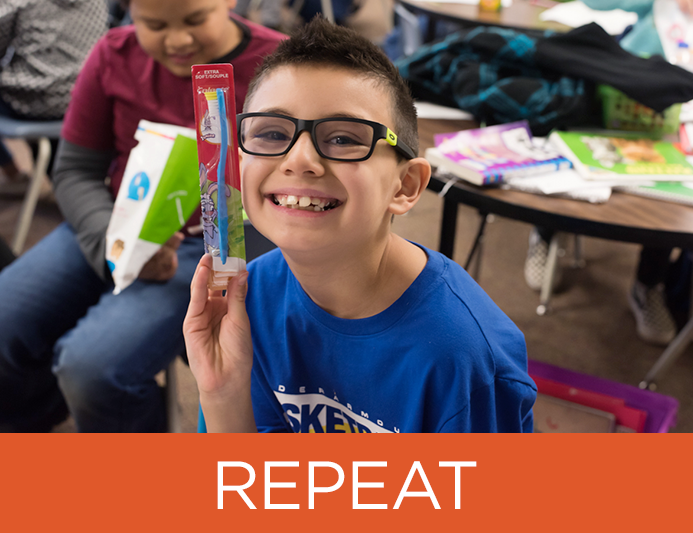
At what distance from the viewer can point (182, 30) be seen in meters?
1.12

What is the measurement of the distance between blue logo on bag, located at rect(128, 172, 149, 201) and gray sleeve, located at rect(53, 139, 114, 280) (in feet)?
0.65

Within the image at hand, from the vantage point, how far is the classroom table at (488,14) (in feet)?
7.43

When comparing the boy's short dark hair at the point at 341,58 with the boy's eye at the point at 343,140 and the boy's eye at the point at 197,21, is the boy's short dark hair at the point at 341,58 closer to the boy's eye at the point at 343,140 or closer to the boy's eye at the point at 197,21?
the boy's eye at the point at 343,140

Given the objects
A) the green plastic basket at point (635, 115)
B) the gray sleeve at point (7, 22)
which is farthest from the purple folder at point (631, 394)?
the gray sleeve at point (7, 22)

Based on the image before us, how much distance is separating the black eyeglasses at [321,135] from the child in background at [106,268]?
53 centimetres

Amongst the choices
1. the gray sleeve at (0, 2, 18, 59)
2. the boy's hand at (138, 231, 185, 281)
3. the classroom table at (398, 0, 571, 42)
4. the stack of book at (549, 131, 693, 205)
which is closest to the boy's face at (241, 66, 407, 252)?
the boy's hand at (138, 231, 185, 281)

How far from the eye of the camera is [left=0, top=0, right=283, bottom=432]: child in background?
1.12 m

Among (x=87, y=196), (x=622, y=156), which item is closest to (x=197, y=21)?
(x=87, y=196)

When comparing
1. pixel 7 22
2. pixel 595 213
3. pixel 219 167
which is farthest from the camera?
pixel 7 22

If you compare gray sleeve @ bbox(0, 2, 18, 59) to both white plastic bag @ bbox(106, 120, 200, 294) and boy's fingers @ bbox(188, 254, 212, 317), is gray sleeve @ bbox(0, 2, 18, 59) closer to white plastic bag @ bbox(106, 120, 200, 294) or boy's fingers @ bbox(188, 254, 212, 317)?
white plastic bag @ bbox(106, 120, 200, 294)

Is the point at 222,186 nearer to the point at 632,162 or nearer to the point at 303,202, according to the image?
the point at 303,202

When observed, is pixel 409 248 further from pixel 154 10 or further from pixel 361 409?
pixel 154 10

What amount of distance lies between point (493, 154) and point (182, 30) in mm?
692

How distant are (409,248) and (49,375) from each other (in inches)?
Result: 39.1
